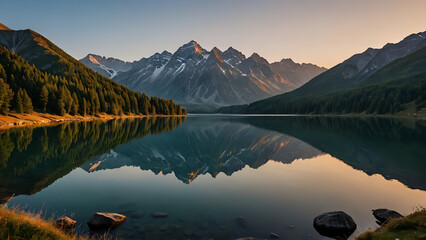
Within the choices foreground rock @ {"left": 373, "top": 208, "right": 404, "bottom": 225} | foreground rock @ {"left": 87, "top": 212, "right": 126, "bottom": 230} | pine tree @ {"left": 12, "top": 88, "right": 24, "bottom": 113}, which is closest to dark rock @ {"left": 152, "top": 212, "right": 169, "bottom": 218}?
foreground rock @ {"left": 87, "top": 212, "right": 126, "bottom": 230}

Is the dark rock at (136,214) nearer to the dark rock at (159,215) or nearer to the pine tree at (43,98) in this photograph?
the dark rock at (159,215)

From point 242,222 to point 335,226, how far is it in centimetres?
599

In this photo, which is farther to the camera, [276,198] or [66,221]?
[276,198]

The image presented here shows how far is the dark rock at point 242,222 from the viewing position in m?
16.4

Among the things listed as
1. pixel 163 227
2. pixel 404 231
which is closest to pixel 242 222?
pixel 163 227

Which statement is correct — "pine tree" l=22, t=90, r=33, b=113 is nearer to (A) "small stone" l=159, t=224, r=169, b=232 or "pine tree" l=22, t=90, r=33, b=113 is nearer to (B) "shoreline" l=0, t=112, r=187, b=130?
(B) "shoreline" l=0, t=112, r=187, b=130

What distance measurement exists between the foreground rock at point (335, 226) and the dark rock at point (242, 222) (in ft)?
15.1

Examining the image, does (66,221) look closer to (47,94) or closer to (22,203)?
(22,203)

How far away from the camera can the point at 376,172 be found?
1235 inches

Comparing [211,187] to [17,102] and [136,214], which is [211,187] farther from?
[17,102]

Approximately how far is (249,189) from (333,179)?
11.2 m

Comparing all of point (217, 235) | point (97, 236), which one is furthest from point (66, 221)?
point (217, 235)

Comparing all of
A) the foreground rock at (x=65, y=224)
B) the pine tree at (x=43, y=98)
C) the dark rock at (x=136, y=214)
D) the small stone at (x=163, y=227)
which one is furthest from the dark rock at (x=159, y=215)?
the pine tree at (x=43, y=98)

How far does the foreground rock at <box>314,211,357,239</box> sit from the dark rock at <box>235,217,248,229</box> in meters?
4.59
